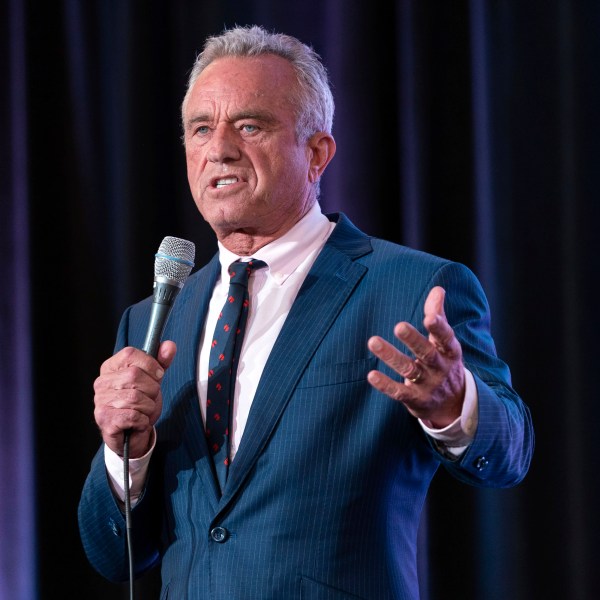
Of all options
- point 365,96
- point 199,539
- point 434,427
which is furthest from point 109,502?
point 365,96

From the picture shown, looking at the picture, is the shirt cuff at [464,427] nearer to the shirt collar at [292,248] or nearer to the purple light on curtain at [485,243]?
the shirt collar at [292,248]

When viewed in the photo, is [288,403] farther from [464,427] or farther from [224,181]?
[224,181]

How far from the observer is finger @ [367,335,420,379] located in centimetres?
142

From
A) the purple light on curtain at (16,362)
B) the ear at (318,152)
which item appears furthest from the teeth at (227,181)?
the purple light on curtain at (16,362)

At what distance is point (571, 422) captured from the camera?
256cm

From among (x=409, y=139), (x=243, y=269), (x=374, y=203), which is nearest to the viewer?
(x=243, y=269)

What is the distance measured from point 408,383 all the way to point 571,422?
4.16 feet

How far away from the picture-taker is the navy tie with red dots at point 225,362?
1.82 m

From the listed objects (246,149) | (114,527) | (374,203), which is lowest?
(114,527)

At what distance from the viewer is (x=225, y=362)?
1.90 m

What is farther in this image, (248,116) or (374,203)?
(374,203)

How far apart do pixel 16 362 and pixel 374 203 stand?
1.28 metres

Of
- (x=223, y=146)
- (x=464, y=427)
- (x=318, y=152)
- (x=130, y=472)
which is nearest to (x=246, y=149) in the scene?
(x=223, y=146)

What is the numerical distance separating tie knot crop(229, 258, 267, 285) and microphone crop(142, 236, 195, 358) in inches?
8.7
